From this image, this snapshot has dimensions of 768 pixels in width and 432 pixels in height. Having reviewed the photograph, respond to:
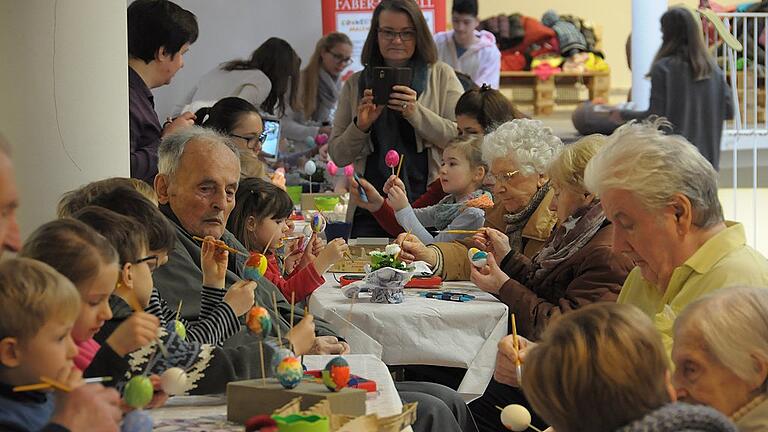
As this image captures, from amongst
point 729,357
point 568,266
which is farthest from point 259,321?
point 568,266

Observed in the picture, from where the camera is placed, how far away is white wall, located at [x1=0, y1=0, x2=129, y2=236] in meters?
3.06

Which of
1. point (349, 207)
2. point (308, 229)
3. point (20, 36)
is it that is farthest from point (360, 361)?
point (349, 207)

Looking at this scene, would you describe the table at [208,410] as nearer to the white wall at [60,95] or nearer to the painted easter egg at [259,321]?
the painted easter egg at [259,321]

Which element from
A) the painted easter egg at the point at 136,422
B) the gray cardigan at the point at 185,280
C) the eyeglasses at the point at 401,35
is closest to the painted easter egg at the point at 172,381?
the painted easter egg at the point at 136,422

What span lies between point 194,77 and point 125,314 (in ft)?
23.7

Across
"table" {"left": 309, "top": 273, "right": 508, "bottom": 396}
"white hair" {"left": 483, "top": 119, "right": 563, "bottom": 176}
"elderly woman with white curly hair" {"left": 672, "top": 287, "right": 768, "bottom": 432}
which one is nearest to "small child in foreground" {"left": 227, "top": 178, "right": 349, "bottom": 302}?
"table" {"left": 309, "top": 273, "right": 508, "bottom": 396}

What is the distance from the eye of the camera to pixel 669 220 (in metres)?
2.84

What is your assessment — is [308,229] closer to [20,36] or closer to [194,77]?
[20,36]

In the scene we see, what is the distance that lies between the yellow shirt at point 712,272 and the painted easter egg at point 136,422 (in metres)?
1.29

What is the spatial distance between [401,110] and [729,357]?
3904mm

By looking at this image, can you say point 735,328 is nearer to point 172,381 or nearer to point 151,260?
point 172,381

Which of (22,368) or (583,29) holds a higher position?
(583,29)

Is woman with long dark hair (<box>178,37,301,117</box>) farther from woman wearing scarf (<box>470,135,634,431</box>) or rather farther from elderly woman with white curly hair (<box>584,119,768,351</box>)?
elderly woman with white curly hair (<box>584,119,768,351</box>)

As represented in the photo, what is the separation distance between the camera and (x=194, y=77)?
31.2ft
